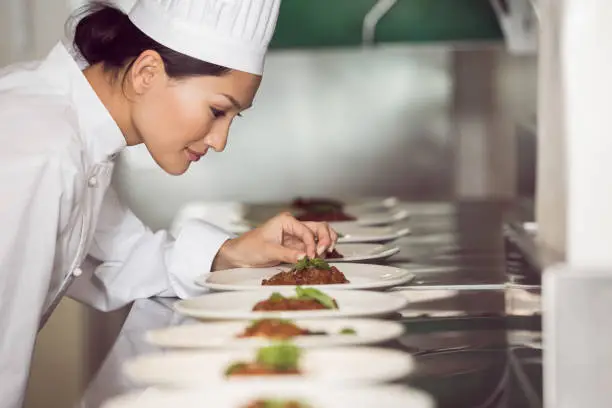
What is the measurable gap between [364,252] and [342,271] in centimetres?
25

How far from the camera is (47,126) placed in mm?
1596

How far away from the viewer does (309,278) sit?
4.90 ft

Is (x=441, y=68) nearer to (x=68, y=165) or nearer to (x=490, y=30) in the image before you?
(x=490, y=30)

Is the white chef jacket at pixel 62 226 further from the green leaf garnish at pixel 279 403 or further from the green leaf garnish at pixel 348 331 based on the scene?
the green leaf garnish at pixel 279 403

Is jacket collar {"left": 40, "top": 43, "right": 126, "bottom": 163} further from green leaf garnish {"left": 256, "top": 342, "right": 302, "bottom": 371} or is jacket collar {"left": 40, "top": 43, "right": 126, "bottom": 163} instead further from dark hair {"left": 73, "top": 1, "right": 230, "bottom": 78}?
Answer: green leaf garnish {"left": 256, "top": 342, "right": 302, "bottom": 371}

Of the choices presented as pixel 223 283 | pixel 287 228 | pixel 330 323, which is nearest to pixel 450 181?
pixel 287 228

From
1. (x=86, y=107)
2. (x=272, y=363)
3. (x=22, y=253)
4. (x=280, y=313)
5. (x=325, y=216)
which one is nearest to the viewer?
(x=272, y=363)

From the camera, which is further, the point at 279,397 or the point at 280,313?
the point at 280,313

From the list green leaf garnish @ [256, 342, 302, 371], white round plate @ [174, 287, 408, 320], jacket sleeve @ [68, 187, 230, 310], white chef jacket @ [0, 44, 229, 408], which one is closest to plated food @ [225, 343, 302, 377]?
green leaf garnish @ [256, 342, 302, 371]

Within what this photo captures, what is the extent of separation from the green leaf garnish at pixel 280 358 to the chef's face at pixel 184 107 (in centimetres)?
86

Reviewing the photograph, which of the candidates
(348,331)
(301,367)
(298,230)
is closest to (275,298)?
(348,331)

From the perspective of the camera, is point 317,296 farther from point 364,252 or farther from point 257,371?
point 364,252

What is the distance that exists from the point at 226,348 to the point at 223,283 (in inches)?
20.2

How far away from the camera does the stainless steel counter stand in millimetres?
958
